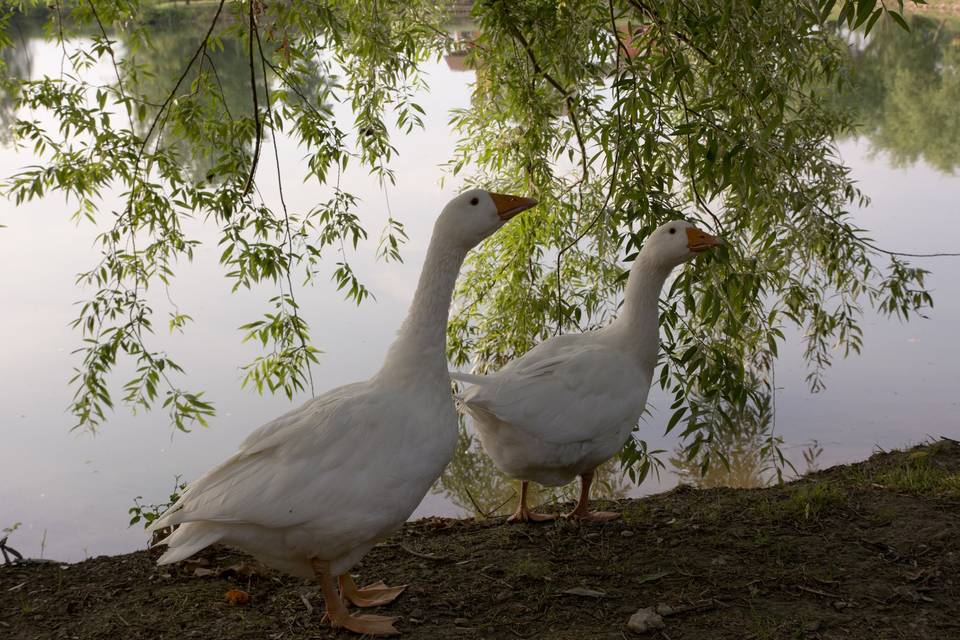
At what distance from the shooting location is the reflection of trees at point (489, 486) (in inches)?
243

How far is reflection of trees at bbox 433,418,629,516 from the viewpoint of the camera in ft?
20.3

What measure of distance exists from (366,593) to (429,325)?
1084mm

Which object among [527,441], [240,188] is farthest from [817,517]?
[240,188]

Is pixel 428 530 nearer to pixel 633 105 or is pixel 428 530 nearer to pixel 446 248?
pixel 446 248

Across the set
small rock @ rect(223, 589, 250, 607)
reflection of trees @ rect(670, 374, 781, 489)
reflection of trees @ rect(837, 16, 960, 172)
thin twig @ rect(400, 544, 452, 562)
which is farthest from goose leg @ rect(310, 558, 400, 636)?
reflection of trees @ rect(837, 16, 960, 172)

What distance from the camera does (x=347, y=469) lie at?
303 cm

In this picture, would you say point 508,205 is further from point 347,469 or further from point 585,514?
point 585,514

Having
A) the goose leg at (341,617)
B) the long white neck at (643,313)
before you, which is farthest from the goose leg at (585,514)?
the goose leg at (341,617)

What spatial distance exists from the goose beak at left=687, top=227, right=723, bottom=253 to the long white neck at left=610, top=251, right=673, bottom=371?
1.12 ft

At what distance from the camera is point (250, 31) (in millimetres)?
4344

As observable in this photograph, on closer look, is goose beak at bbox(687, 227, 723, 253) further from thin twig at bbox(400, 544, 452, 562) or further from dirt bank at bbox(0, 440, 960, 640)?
thin twig at bbox(400, 544, 452, 562)

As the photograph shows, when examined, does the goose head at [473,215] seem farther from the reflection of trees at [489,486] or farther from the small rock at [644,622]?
the reflection of trees at [489,486]

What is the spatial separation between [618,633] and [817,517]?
1.45 meters

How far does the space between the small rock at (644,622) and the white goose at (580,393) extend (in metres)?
1.00
